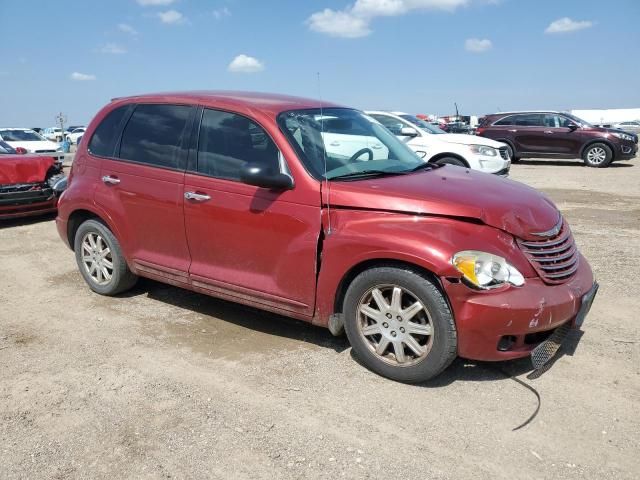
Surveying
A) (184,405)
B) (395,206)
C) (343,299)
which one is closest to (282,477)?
(184,405)

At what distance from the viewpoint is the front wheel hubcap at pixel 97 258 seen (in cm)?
512

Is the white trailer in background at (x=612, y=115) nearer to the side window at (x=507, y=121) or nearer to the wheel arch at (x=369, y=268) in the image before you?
the side window at (x=507, y=121)

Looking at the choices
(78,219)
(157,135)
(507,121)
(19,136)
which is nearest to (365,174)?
(157,135)

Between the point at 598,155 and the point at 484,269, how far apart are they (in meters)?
15.9

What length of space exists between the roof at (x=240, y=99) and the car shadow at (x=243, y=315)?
5.59ft

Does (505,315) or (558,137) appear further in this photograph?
(558,137)

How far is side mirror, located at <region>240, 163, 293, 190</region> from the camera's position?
3.72 m

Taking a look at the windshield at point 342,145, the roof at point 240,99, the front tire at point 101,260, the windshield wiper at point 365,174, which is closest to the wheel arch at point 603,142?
the windshield at point 342,145

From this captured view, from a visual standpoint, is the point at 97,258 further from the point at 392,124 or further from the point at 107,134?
the point at 392,124

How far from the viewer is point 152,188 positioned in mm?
4504

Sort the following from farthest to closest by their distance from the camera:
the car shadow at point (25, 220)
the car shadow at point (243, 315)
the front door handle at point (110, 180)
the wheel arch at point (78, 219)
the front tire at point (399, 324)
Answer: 1. the car shadow at point (25, 220)
2. the wheel arch at point (78, 219)
3. the front door handle at point (110, 180)
4. the car shadow at point (243, 315)
5. the front tire at point (399, 324)

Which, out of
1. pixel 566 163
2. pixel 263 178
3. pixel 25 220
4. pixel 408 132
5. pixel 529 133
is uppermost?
pixel 408 132

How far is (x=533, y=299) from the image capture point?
3234 millimetres

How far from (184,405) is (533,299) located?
216 cm
